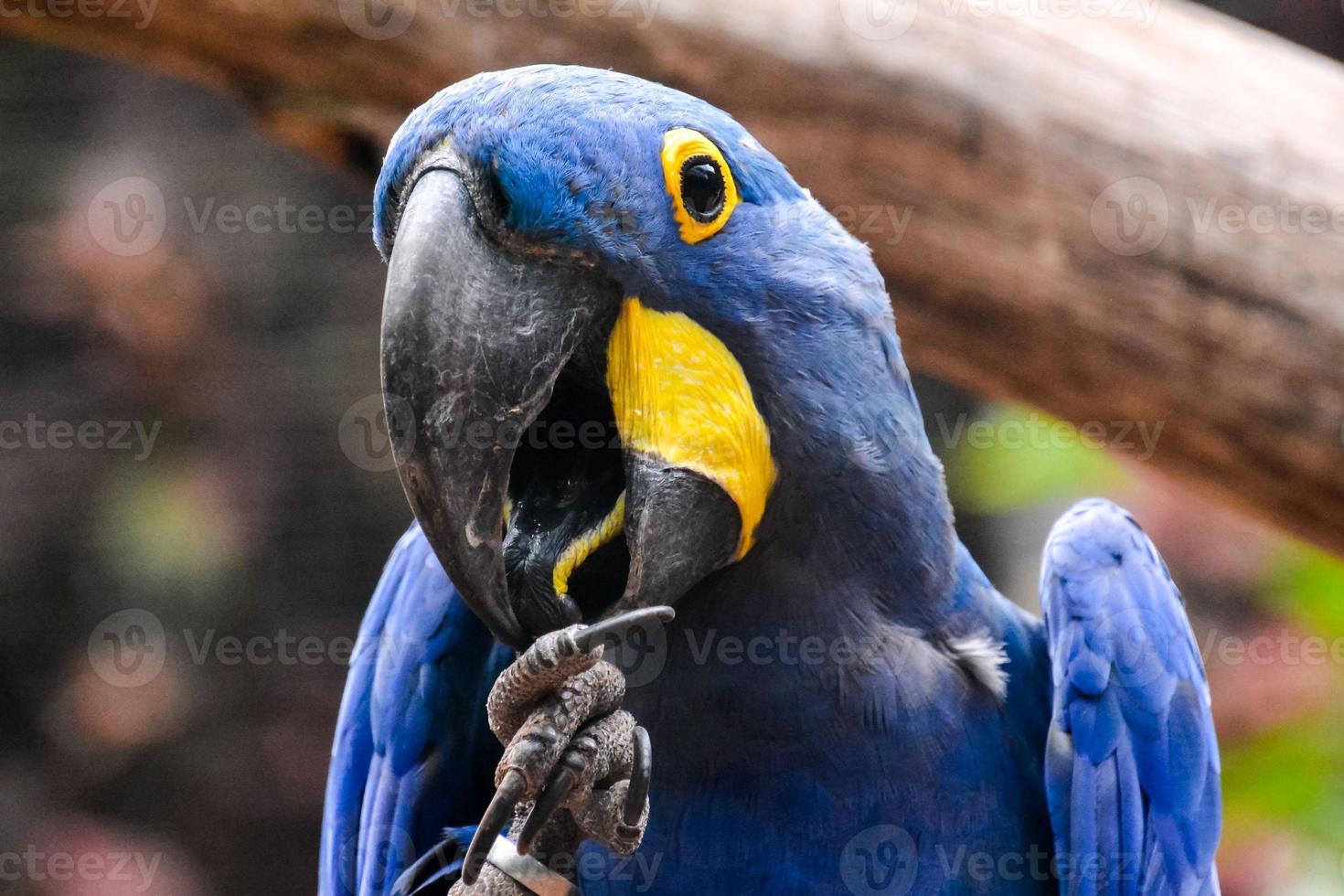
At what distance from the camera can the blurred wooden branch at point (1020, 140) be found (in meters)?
2.14

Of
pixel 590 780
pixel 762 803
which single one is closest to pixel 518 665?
pixel 590 780

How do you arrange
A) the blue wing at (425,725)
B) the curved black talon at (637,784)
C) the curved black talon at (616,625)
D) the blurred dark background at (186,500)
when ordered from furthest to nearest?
the blurred dark background at (186,500) < the blue wing at (425,725) < the curved black talon at (637,784) < the curved black talon at (616,625)

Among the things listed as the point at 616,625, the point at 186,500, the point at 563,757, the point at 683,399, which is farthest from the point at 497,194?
the point at 186,500

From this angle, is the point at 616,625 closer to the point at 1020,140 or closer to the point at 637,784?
the point at 637,784

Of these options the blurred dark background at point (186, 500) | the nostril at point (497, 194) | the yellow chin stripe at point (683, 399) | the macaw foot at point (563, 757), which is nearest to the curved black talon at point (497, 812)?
the macaw foot at point (563, 757)

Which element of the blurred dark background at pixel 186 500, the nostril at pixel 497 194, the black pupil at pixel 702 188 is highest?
the black pupil at pixel 702 188

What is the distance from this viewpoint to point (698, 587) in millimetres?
1591

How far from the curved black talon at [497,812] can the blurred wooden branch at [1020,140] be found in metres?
1.27

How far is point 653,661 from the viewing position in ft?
5.37

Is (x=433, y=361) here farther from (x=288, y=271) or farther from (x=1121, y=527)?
(x=288, y=271)

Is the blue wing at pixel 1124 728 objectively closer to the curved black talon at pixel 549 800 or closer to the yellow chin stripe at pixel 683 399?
the yellow chin stripe at pixel 683 399

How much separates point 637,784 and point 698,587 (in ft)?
0.93

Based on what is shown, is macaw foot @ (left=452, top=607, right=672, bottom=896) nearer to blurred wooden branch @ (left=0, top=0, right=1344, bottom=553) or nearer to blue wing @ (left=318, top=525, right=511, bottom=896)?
blue wing @ (left=318, top=525, right=511, bottom=896)

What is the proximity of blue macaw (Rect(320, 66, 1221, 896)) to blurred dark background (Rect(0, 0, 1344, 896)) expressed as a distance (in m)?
1.80
